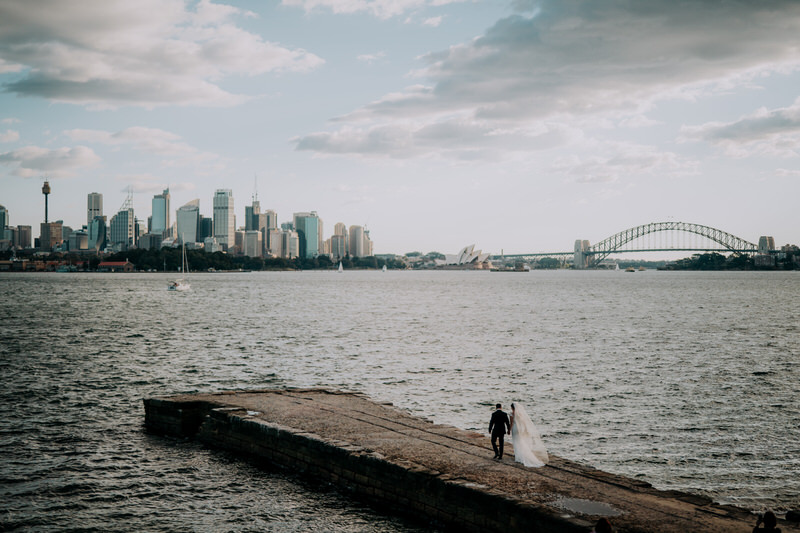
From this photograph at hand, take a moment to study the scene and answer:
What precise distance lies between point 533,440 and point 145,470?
12072mm

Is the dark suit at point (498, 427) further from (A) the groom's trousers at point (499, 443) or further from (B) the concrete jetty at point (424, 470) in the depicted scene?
(B) the concrete jetty at point (424, 470)

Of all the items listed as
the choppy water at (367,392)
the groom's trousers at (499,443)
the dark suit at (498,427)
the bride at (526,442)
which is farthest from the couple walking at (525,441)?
the choppy water at (367,392)

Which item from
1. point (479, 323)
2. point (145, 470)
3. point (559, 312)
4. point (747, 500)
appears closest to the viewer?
point (747, 500)

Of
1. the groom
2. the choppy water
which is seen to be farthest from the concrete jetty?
the choppy water

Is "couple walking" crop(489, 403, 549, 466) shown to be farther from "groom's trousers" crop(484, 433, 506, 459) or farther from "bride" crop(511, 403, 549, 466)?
"groom's trousers" crop(484, 433, 506, 459)

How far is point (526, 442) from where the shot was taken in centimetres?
1689

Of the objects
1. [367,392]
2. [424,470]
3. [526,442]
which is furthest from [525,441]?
[367,392]

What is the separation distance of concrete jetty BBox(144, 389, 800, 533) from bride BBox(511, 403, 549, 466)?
271mm

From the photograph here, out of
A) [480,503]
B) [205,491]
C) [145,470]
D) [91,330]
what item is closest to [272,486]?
[205,491]

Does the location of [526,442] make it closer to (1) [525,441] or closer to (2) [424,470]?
(1) [525,441]

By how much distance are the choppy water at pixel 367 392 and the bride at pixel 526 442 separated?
350 cm

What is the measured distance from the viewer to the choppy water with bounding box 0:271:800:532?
1784 centimetres

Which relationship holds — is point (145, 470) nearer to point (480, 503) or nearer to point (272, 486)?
point (272, 486)

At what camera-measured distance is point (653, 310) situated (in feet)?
307
